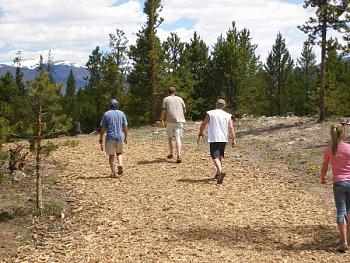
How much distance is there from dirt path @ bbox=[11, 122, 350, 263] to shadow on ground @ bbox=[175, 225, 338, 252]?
0.05ft

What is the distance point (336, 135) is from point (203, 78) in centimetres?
3460

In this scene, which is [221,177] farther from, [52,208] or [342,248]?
[342,248]

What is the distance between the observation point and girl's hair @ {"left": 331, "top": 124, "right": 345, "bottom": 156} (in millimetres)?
6676

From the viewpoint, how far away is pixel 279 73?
144ft

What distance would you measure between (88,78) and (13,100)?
55.9 feet

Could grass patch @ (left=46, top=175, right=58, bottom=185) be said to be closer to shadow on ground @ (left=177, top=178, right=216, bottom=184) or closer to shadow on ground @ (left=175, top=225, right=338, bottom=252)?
shadow on ground @ (left=177, top=178, right=216, bottom=184)

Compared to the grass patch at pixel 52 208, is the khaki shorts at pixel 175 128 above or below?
above

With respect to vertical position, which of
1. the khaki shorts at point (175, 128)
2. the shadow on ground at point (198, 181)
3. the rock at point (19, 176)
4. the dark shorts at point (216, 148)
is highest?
the khaki shorts at point (175, 128)

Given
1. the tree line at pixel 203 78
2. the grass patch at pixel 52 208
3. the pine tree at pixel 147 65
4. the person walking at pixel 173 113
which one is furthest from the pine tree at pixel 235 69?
the grass patch at pixel 52 208

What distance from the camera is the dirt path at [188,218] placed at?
7.09 metres

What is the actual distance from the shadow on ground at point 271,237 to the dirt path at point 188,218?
15 mm

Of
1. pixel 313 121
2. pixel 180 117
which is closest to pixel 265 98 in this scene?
pixel 313 121

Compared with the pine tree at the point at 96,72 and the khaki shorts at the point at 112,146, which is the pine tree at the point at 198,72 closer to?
the pine tree at the point at 96,72

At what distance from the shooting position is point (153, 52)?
30453 millimetres
